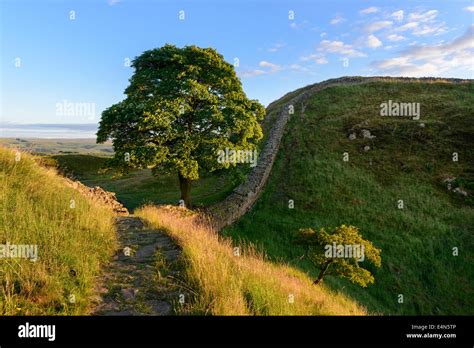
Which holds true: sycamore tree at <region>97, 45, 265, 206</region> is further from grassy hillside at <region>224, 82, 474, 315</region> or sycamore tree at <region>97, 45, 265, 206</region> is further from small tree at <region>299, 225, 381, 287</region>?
small tree at <region>299, 225, 381, 287</region>

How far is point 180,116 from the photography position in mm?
23219

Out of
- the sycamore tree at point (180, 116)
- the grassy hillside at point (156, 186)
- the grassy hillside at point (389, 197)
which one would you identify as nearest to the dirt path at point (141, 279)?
the grassy hillside at point (389, 197)

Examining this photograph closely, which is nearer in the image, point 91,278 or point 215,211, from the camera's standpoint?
point 91,278

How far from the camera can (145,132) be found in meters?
22.4

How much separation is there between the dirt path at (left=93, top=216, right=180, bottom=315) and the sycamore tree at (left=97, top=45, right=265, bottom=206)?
11909 millimetres

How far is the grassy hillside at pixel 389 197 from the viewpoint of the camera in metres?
20.0

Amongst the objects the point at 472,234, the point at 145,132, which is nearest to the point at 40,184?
the point at 145,132

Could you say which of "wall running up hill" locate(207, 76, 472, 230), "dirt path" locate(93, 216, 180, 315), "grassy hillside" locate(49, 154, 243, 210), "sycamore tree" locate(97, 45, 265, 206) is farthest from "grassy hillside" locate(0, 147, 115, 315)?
"wall running up hill" locate(207, 76, 472, 230)

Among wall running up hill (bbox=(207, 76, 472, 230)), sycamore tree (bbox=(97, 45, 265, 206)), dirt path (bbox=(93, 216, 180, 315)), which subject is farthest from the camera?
wall running up hill (bbox=(207, 76, 472, 230))

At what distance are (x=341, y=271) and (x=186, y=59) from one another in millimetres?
17887

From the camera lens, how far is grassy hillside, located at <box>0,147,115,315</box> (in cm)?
543
